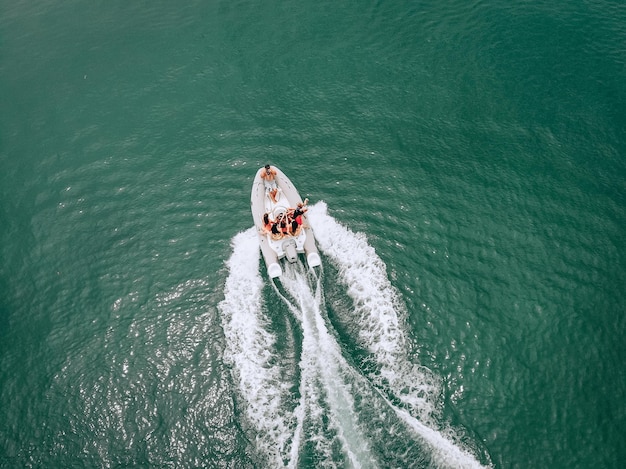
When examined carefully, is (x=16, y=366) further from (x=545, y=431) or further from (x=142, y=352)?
(x=545, y=431)

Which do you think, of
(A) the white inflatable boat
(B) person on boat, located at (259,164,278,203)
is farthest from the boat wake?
(B) person on boat, located at (259,164,278,203)

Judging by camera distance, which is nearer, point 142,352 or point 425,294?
point 142,352

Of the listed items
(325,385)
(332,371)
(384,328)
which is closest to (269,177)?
(384,328)

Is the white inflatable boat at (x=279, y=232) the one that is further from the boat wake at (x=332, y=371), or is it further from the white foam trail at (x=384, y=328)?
the white foam trail at (x=384, y=328)

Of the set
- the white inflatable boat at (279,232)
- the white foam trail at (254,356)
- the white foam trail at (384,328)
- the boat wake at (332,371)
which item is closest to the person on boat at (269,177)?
the white inflatable boat at (279,232)

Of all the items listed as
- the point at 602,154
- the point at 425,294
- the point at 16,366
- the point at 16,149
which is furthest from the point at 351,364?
the point at 16,149
